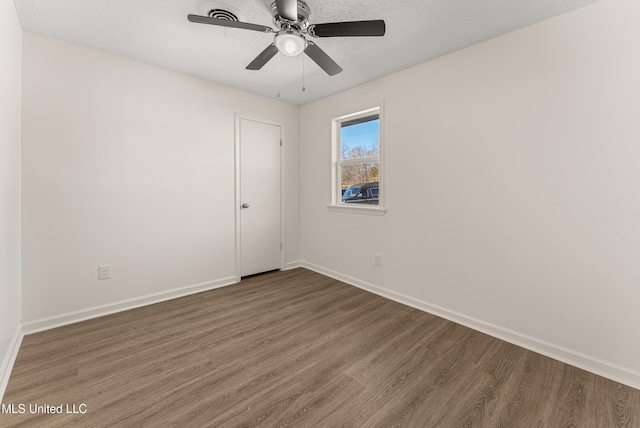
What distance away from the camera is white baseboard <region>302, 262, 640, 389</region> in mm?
1801

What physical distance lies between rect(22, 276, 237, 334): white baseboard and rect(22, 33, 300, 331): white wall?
13 mm

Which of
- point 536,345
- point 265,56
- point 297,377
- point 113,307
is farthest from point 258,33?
point 536,345

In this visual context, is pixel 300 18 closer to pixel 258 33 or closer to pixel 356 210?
pixel 258 33

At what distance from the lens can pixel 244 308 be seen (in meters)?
2.86

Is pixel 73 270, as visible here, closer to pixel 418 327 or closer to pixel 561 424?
pixel 418 327

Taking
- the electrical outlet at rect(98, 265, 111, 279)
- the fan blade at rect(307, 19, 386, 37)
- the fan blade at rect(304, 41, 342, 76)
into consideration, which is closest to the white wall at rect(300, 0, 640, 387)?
the fan blade at rect(304, 41, 342, 76)

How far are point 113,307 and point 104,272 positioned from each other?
1.19 ft

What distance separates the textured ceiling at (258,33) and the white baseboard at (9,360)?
7.96ft

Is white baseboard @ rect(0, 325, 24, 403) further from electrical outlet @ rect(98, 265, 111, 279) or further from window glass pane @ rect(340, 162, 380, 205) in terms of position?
window glass pane @ rect(340, 162, 380, 205)

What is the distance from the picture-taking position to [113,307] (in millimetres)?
2729

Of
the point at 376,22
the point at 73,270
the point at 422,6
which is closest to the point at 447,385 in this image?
the point at 376,22

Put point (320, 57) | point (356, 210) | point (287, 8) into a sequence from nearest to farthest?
point (287, 8), point (320, 57), point (356, 210)

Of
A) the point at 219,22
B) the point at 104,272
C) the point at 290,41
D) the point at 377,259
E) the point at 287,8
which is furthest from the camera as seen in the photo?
the point at 377,259

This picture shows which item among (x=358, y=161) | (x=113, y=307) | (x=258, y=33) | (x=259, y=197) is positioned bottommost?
(x=113, y=307)
